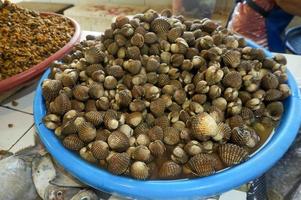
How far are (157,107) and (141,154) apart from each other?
79 mm

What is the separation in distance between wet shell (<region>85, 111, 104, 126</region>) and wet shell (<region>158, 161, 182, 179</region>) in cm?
10

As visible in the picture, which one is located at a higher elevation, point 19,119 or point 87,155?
point 87,155

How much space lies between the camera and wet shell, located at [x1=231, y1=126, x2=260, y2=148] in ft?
1.31

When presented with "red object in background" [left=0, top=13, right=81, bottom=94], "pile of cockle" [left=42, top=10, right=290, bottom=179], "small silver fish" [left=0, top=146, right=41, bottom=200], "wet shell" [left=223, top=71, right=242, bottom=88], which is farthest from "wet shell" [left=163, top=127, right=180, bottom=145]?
→ "red object in background" [left=0, top=13, right=81, bottom=94]

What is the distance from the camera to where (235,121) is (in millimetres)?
426

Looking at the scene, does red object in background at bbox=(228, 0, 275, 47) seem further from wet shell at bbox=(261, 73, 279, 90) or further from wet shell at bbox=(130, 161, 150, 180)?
wet shell at bbox=(130, 161, 150, 180)

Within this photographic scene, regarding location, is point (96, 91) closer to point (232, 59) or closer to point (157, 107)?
point (157, 107)

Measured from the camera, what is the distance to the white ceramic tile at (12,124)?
1.94ft

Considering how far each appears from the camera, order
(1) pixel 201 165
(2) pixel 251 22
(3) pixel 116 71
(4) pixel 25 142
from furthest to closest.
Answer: (2) pixel 251 22
(4) pixel 25 142
(3) pixel 116 71
(1) pixel 201 165

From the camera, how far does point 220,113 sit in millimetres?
429

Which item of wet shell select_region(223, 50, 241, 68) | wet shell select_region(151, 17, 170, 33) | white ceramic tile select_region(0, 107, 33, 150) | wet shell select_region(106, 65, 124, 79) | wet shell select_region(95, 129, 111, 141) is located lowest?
white ceramic tile select_region(0, 107, 33, 150)

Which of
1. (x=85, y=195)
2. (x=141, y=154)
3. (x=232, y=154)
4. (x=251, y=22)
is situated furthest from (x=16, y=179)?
(x=251, y=22)

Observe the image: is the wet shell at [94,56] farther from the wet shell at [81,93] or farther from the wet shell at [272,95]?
the wet shell at [272,95]

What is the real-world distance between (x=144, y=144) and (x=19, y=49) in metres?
0.43
